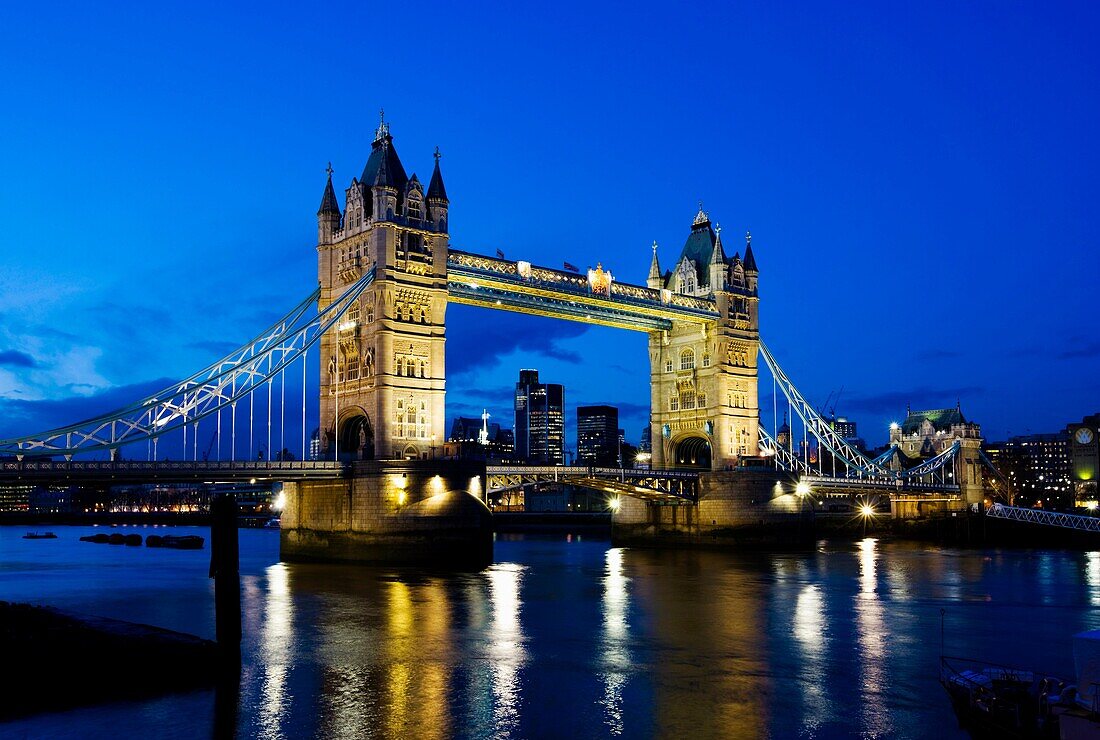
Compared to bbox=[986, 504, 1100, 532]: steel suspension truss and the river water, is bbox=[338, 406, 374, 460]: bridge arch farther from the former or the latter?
bbox=[986, 504, 1100, 532]: steel suspension truss

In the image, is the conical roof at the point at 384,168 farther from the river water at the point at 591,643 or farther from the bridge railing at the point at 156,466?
the river water at the point at 591,643

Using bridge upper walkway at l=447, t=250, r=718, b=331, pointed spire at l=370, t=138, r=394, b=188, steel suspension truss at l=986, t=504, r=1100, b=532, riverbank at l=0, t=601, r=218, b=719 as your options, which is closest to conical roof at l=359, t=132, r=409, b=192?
pointed spire at l=370, t=138, r=394, b=188

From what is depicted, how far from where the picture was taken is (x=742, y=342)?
84.6m

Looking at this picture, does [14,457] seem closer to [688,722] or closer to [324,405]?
[324,405]

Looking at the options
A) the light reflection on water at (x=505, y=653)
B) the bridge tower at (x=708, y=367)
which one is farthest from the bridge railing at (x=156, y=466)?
the bridge tower at (x=708, y=367)

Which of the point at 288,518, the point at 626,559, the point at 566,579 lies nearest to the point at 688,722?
the point at 566,579

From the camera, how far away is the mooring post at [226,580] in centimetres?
3048

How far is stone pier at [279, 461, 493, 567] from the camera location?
5775cm

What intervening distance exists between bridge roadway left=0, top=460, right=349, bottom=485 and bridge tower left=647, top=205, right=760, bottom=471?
33.5 m

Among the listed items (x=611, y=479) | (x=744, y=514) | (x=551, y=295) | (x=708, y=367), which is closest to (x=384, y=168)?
(x=551, y=295)

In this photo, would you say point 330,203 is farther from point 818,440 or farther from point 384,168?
point 818,440

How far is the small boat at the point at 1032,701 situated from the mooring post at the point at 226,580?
18711 mm

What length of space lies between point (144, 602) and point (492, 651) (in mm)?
19689

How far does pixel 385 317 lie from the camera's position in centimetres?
6100
